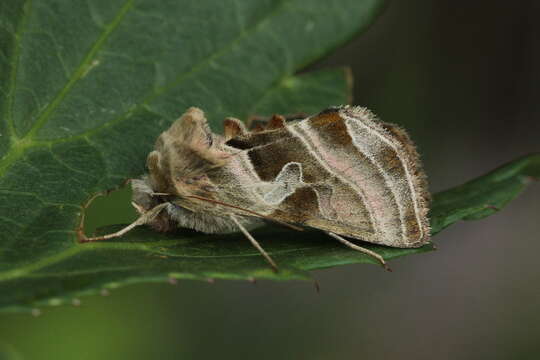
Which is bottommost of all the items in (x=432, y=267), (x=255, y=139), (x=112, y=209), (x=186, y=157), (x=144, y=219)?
(x=432, y=267)

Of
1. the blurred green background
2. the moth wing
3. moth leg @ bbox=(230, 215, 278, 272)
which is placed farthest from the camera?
the blurred green background

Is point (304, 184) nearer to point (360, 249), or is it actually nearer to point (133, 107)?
point (360, 249)

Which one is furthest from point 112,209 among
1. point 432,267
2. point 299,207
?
point 432,267

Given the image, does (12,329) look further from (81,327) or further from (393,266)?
(393,266)

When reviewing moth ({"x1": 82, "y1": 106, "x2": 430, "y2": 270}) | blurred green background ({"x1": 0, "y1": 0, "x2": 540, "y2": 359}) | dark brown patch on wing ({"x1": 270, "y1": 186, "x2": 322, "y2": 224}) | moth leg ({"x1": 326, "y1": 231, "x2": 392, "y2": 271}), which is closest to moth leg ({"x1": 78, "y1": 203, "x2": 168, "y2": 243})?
moth ({"x1": 82, "y1": 106, "x2": 430, "y2": 270})

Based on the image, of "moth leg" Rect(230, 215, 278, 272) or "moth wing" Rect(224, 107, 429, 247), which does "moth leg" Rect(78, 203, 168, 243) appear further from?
"moth wing" Rect(224, 107, 429, 247)

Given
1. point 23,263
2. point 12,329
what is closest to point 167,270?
point 23,263
